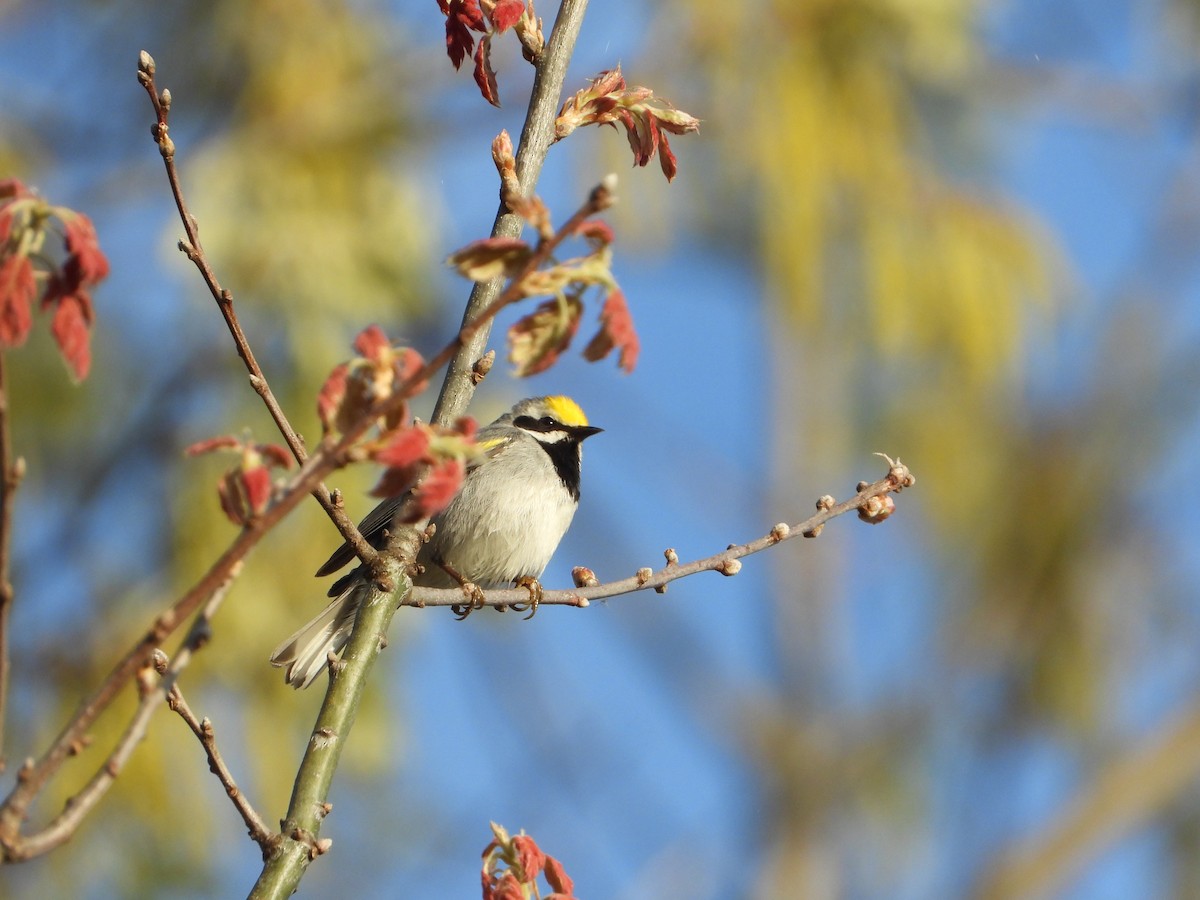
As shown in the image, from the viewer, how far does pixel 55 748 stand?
4.09ft

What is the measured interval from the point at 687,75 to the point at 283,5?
192cm

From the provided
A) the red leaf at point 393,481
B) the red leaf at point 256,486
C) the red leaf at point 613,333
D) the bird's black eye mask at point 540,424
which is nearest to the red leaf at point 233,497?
the red leaf at point 256,486

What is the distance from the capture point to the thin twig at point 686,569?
2.29 metres

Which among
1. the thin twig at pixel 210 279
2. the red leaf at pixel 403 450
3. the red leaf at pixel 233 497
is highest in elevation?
the thin twig at pixel 210 279

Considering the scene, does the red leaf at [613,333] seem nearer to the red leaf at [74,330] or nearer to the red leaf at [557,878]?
the red leaf at [74,330]

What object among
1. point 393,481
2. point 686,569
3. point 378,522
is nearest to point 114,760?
point 393,481

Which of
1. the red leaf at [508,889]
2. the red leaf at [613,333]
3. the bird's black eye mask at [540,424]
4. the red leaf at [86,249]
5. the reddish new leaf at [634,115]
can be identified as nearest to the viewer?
the red leaf at [86,249]

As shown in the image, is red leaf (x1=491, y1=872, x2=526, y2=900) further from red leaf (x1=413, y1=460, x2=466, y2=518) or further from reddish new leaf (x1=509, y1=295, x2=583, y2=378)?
reddish new leaf (x1=509, y1=295, x2=583, y2=378)

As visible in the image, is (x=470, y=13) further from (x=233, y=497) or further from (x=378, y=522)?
(x=378, y=522)

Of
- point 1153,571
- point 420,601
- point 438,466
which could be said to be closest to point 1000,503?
point 1153,571

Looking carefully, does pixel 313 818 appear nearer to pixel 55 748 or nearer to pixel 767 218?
pixel 55 748

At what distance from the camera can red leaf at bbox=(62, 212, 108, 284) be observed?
130 cm

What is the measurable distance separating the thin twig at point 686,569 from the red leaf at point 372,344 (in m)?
0.97

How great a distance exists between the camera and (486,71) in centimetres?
225
